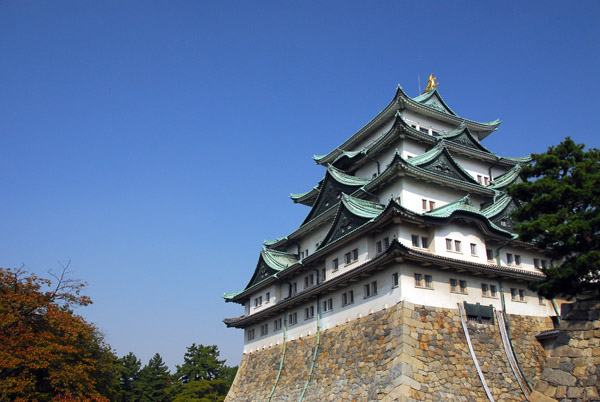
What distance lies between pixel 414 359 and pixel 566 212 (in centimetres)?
1014

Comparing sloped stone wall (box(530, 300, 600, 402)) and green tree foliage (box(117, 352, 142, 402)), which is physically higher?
green tree foliage (box(117, 352, 142, 402))

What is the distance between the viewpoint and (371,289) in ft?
98.9

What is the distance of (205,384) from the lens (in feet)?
185

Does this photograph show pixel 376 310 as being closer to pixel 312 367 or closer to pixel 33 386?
pixel 312 367

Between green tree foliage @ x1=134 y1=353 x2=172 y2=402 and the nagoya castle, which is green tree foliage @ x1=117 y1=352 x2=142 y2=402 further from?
the nagoya castle

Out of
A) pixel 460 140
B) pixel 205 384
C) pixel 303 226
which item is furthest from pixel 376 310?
pixel 205 384

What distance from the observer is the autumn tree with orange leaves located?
25.6 m

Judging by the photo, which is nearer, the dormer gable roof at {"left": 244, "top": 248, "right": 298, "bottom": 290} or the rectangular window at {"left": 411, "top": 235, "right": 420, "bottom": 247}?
the rectangular window at {"left": 411, "top": 235, "right": 420, "bottom": 247}

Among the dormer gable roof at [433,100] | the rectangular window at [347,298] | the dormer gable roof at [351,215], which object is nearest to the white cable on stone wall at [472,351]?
the rectangular window at [347,298]

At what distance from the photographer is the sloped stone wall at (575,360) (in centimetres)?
1955

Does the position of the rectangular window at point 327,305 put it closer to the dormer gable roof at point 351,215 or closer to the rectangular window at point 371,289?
the dormer gable roof at point 351,215

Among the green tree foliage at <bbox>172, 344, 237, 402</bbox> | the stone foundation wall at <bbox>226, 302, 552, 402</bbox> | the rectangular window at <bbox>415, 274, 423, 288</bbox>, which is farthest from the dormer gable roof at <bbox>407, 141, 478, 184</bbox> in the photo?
the green tree foliage at <bbox>172, 344, 237, 402</bbox>

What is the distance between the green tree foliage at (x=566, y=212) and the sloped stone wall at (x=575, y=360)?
1.02 metres

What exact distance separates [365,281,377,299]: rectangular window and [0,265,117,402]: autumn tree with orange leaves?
16.2 metres
